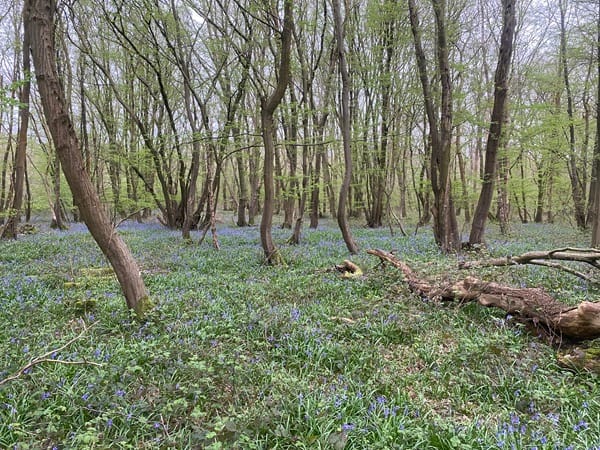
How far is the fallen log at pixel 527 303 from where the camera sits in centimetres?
346

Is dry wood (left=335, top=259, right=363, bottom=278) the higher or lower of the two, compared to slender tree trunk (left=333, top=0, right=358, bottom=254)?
lower

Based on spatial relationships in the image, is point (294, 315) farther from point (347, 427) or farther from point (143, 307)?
point (347, 427)

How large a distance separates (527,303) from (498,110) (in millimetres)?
7052

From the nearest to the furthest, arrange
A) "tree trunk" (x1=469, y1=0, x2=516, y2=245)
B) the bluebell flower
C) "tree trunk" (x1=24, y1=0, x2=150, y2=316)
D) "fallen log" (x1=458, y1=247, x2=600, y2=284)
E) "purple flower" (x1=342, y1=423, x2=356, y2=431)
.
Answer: "purple flower" (x1=342, y1=423, x2=356, y2=431), the bluebell flower, "tree trunk" (x1=24, y1=0, x2=150, y2=316), "fallen log" (x1=458, y1=247, x2=600, y2=284), "tree trunk" (x1=469, y1=0, x2=516, y2=245)

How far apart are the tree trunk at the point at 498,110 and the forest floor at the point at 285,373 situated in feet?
14.5

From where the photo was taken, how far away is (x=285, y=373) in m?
2.93

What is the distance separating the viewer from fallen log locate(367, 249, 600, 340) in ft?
11.3

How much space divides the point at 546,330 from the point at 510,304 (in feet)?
1.73

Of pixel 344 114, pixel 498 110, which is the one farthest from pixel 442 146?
pixel 344 114

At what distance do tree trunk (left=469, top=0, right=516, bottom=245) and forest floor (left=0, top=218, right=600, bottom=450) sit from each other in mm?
4416

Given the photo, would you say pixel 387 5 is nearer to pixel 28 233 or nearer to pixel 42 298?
pixel 42 298

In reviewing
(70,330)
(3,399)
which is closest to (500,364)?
(3,399)

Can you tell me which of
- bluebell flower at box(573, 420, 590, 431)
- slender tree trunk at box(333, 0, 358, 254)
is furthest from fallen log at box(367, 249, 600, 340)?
slender tree trunk at box(333, 0, 358, 254)

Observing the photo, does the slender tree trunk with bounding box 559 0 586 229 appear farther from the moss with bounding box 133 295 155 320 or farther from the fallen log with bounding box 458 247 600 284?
the moss with bounding box 133 295 155 320
